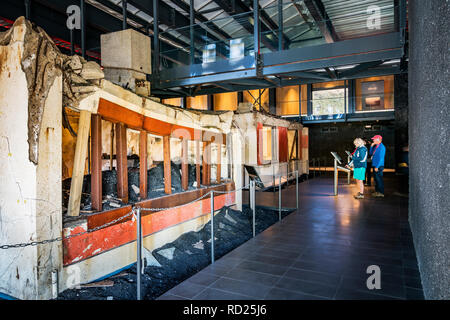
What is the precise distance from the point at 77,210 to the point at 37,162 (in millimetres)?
966

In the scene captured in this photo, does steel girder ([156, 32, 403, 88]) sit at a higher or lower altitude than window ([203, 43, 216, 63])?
lower

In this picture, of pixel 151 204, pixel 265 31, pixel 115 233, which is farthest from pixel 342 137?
pixel 115 233

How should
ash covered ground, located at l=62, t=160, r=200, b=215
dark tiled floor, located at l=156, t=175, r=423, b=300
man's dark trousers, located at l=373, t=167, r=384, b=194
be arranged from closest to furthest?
dark tiled floor, located at l=156, t=175, r=423, b=300 < ash covered ground, located at l=62, t=160, r=200, b=215 < man's dark trousers, located at l=373, t=167, r=384, b=194

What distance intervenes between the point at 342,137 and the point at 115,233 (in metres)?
20.2

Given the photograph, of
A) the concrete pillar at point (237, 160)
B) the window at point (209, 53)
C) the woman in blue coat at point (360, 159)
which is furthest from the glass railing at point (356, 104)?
the concrete pillar at point (237, 160)

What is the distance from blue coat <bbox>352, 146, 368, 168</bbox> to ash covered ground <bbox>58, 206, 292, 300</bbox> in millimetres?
2799

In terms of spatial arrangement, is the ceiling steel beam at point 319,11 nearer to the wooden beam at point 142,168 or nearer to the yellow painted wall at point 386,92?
the wooden beam at point 142,168

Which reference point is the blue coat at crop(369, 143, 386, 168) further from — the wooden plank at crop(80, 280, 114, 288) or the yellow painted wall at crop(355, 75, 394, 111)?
the yellow painted wall at crop(355, 75, 394, 111)

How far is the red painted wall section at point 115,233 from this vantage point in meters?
3.93

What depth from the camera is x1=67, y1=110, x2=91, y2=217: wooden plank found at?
4.16 m

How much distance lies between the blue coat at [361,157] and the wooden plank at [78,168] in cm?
741

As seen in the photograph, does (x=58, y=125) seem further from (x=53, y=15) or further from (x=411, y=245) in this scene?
(x=53, y=15)

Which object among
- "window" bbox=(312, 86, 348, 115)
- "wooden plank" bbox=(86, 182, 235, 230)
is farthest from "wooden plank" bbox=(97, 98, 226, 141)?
"window" bbox=(312, 86, 348, 115)
